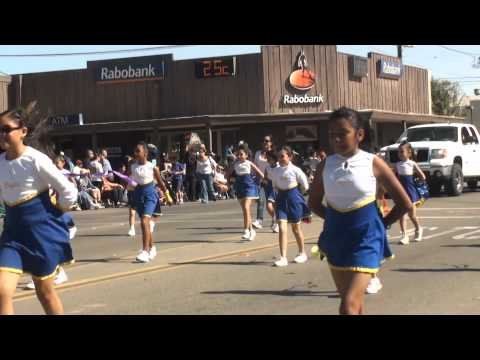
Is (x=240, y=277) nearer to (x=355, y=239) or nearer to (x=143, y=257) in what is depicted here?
(x=143, y=257)

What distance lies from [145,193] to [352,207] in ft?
22.7

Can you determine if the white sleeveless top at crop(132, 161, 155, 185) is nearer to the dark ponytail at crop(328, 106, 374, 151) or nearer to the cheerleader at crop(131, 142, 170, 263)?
the cheerleader at crop(131, 142, 170, 263)

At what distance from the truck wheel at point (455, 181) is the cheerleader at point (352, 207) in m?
19.7

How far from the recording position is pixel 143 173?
40.0ft

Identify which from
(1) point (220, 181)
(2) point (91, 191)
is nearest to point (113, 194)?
(2) point (91, 191)

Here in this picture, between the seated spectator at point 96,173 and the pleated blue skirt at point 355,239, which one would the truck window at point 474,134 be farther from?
the pleated blue skirt at point 355,239

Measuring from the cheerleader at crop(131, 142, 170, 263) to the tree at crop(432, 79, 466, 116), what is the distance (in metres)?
55.4

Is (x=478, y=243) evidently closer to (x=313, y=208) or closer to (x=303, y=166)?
(x=313, y=208)

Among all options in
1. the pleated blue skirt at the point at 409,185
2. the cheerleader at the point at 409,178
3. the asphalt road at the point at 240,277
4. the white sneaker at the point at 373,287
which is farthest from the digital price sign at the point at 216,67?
the white sneaker at the point at 373,287

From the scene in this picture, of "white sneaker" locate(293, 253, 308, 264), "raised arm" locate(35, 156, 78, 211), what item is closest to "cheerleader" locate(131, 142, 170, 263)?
"white sneaker" locate(293, 253, 308, 264)

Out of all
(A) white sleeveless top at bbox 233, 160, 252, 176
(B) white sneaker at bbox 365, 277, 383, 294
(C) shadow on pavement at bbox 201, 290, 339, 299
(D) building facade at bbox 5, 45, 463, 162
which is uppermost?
(D) building facade at bbox 5, 45, 463, 162

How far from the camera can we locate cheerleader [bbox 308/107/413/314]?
5.52m
